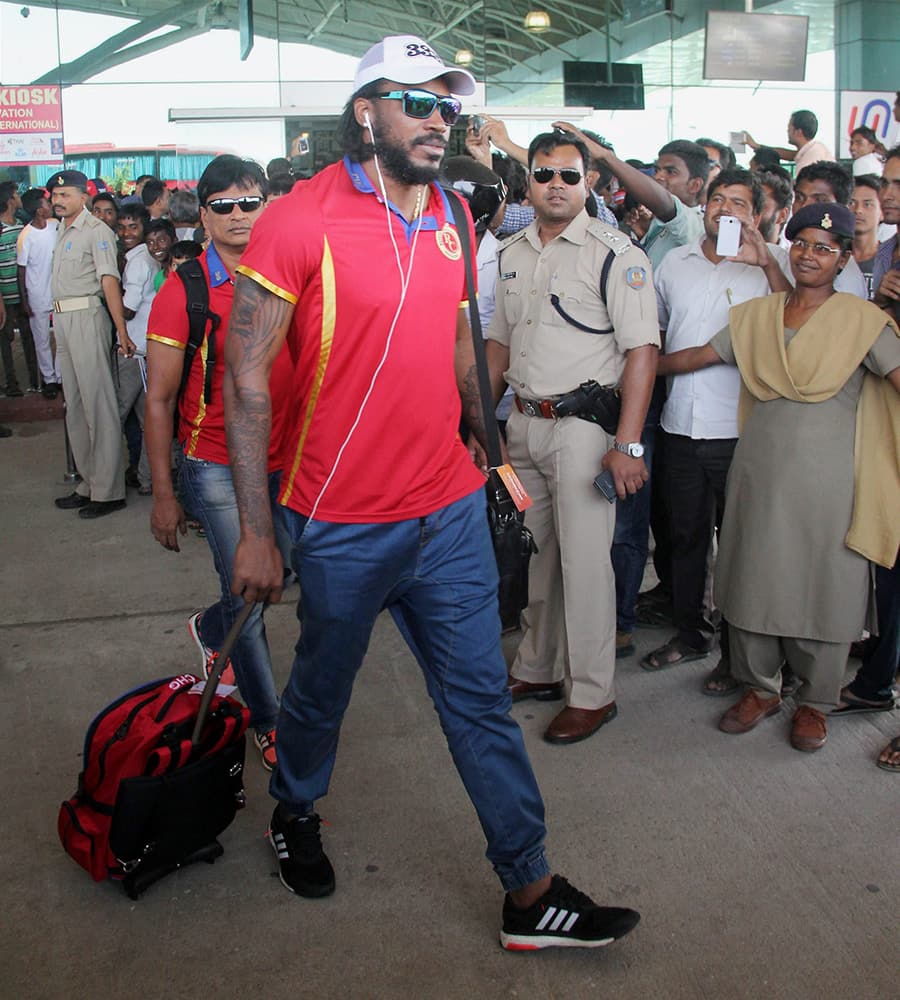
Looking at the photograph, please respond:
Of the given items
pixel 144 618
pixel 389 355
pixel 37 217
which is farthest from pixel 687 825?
pixel 37 217

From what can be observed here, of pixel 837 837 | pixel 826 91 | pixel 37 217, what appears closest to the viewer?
pixel 837 837

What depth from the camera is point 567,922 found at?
2.72 m

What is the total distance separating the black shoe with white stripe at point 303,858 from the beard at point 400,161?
176cm

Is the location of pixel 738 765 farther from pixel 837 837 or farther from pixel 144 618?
pixel 144 618

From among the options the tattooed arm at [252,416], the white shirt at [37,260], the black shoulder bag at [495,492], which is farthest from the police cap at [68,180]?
the tattooed arm at [252,416]

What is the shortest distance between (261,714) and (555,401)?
1524 millimetres

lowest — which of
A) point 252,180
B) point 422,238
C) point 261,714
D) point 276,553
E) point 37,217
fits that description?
point 261,714

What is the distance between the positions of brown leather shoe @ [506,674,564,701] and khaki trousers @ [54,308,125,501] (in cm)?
403

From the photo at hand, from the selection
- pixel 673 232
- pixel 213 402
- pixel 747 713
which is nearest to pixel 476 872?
pixel 747 713

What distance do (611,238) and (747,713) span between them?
5.87 feet

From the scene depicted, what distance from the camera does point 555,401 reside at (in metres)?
3.92

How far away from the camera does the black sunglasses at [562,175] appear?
3.93 m

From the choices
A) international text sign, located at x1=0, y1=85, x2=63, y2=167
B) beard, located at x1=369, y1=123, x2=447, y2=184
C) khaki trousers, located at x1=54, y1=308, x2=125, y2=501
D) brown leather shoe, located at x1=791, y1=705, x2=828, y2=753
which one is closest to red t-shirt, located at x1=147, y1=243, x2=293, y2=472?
beard, located at x1=369, y1=123, x2=447, y2=184

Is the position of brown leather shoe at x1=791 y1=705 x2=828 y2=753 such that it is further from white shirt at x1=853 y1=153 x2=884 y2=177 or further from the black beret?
white shirt at x1=853 y1=153 x2=884 y2=177
